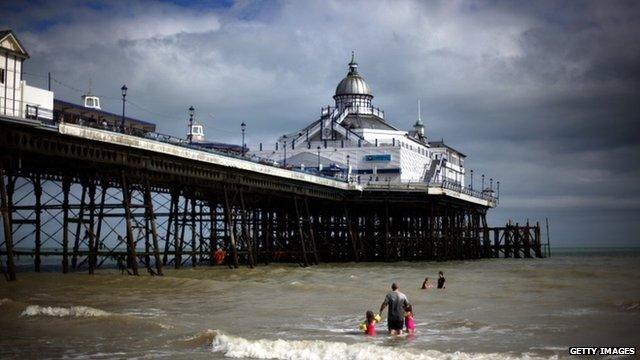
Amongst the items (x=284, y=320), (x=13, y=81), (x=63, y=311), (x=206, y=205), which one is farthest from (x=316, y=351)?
(x=206, y=205)

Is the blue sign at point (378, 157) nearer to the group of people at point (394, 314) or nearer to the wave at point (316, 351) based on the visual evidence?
the group of people at point (394, 314)

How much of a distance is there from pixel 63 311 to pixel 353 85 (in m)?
83.3

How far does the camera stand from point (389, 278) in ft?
150

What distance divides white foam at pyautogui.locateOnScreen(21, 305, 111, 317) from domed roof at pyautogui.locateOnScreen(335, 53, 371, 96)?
82468 mm

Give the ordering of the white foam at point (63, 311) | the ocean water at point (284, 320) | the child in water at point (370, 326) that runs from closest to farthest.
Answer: the ocean water at point (284, 320) → the child in water at point (370, 326) → the white foam at point (63, 311)

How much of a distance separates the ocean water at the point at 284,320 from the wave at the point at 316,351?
1.2 inches

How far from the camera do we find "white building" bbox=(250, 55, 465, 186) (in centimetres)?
8881

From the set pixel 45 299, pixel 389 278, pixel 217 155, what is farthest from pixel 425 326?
pixel 217 155

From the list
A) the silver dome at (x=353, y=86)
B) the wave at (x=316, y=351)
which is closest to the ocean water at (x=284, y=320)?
the wave at (x=316, y=351)

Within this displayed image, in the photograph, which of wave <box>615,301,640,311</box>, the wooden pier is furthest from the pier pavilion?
wave <box>615,301,640,311</box>

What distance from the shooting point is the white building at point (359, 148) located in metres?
88.8

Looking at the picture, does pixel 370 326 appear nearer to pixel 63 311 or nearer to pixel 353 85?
pixel 63 311

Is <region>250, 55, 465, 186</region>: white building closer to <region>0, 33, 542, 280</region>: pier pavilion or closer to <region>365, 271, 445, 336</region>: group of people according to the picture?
<region>0, 33, 542, 280</region>: pier pavilion

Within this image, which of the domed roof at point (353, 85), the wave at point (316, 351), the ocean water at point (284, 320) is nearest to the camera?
the wave at point (316, 351)
